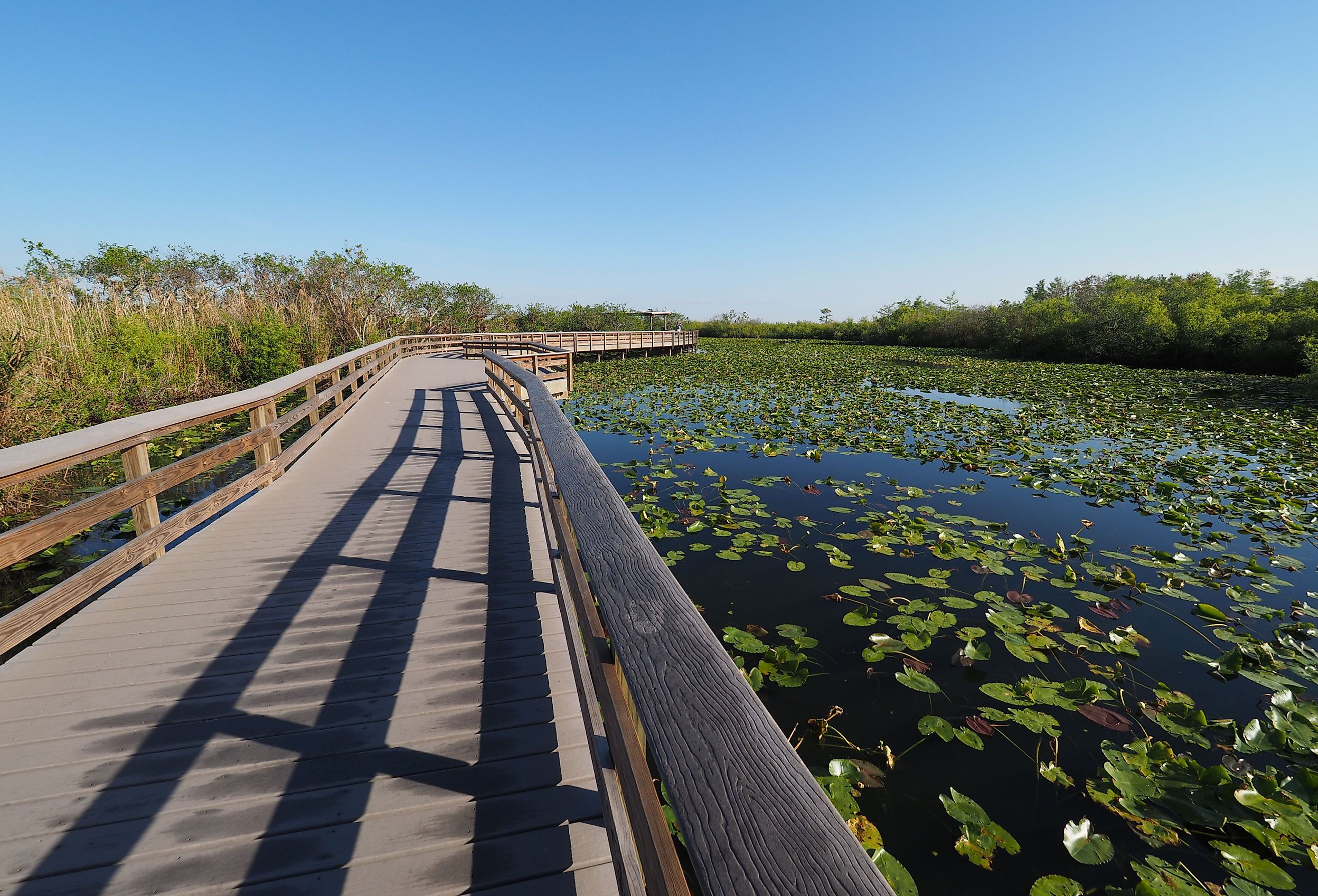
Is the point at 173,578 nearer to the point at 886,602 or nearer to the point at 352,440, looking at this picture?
the point at 352,440

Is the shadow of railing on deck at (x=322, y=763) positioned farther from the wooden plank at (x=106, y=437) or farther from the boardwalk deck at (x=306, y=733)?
the wooden plank at (x=106, y=437)

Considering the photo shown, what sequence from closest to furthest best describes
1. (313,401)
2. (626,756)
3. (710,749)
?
(710,749), (626,756), (313,401)

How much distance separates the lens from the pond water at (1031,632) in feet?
6.97

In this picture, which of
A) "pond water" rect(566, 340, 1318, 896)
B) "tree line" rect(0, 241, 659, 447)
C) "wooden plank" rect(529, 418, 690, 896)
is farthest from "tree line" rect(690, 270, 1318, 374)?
"tree line" rect(0, 241, 659, 447)

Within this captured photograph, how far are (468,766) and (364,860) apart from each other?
1.27 feet

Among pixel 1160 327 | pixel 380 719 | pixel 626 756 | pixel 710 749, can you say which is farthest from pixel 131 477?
pixel 1160 327

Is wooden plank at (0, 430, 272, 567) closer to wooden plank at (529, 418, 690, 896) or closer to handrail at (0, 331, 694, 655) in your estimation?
handrail at (0, 331, 694, 655)

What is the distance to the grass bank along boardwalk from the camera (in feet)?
2.91

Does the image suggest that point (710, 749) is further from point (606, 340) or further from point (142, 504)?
point (606, 340)

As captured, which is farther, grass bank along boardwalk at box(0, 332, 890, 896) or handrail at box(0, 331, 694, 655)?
handrail at box(0, 331, 694, 655)

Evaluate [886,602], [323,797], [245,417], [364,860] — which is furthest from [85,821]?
[245,417]

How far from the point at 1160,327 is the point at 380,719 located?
2966 cm

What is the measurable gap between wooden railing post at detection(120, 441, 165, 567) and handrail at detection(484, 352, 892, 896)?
3.24 meters

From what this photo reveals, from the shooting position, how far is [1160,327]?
21250 mm
